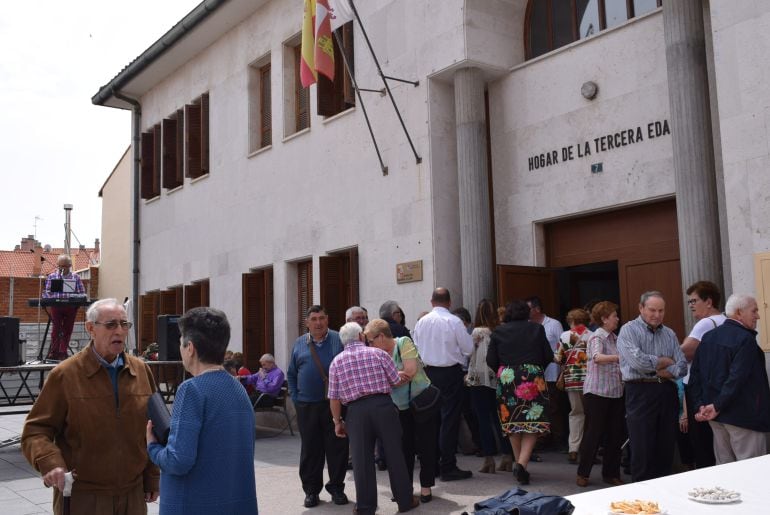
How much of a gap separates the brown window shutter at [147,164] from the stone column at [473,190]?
11.2 meters

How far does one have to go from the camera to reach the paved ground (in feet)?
23.3

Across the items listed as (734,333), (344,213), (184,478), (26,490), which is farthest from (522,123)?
(184,478)

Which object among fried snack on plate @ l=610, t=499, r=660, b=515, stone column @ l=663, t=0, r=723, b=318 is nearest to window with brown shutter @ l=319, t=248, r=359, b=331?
stone column @ l=663, t=0, r=723, b=318

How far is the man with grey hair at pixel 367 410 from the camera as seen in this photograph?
6.43 m

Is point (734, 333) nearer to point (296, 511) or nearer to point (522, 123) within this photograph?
point (296, 511)

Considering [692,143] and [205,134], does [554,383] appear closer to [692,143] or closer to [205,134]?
[692,143]

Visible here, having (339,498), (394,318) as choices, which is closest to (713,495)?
(339,498)

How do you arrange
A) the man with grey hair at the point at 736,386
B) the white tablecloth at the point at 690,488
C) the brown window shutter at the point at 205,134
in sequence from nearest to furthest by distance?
the white tablecloth at the point at 690,488
the man with grey hair at the point at 736,386
the brown window shutter at the point at 205,134

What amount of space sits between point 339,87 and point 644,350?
823 cm

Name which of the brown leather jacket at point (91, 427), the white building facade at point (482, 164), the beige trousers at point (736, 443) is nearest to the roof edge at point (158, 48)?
the white building facade at point (482, 164)

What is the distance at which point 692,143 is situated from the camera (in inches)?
323

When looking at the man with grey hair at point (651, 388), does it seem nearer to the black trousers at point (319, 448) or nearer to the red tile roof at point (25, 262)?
the black trousers at point (319, 448)

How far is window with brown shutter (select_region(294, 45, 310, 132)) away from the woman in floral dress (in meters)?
7.94

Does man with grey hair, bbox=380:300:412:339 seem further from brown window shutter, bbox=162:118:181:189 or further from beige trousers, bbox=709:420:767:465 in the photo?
brown window shutter, bbox=162:118:181:189
